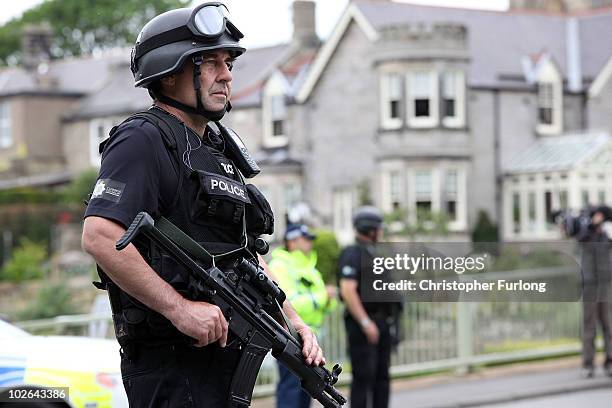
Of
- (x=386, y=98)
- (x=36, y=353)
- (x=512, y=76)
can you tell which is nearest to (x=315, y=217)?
(x=386, y=98)

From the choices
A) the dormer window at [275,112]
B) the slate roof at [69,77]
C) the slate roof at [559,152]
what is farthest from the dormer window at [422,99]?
the slate roof at [69,77]

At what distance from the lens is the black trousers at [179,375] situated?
4.38 metres

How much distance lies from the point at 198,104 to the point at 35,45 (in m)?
60.1

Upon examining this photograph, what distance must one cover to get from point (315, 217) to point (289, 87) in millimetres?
5549

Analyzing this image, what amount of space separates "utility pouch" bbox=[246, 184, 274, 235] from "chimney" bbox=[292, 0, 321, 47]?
43244 millimetres

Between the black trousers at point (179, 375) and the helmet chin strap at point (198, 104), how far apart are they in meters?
0.84

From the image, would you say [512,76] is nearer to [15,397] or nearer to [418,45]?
[418,45]

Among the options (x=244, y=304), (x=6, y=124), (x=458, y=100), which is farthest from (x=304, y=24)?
(x=244, y=304)

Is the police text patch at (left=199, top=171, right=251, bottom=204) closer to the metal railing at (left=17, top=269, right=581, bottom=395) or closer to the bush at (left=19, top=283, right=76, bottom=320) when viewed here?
the metal railing at (left=17, top=269, right=581, bottom=395)

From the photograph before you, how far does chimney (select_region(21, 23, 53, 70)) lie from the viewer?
203ft

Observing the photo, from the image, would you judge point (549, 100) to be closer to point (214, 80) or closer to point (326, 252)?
point (326, 252)

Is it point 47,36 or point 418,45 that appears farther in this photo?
point 47,36

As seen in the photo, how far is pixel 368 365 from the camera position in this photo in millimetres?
10148

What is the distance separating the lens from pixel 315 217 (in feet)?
141
